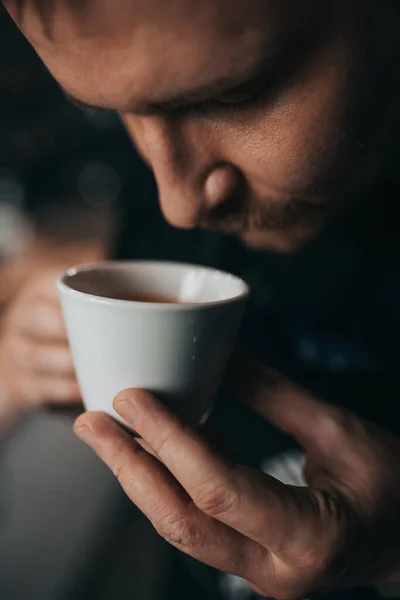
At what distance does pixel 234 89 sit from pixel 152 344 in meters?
0.20

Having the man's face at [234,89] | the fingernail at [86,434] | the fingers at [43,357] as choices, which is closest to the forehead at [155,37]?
the man's face at [234,89]

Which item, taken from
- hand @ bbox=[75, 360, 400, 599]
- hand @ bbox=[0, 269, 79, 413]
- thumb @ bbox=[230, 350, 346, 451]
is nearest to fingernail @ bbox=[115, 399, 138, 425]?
hand @ bbox=[75, 360, 400, 599]

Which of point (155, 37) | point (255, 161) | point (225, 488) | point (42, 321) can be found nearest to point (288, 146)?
point (255, 161)

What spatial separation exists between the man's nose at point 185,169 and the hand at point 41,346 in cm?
27

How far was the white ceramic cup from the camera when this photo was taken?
46 centimetres

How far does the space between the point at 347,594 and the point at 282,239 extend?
16.0 inches

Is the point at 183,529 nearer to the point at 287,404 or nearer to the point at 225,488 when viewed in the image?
the point at 225,488

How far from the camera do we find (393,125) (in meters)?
0.52

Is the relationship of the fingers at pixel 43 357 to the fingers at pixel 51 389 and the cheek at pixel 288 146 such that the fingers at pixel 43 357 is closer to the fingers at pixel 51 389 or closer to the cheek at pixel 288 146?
Answer: the fingers at pixel 51 389

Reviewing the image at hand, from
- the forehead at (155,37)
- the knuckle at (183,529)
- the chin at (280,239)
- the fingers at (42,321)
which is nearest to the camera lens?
the forehead at (155,37)

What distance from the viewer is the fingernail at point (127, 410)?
0.47m

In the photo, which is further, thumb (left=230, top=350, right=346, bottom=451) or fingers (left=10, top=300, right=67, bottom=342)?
fingers (left=10, top=300, right=67, bottom=342)

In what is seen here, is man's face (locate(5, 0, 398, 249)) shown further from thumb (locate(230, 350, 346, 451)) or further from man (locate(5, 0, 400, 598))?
thumb (locate(230, 350, 346, 451))

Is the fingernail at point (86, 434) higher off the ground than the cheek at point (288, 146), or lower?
lower
